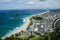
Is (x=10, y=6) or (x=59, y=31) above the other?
(x=10, y=6)

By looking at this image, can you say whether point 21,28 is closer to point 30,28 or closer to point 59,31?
point 30,28

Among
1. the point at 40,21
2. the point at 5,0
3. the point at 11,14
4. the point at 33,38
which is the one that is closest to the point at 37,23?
the point at 40,21

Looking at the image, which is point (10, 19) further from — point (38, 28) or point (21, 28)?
point (38, 28)

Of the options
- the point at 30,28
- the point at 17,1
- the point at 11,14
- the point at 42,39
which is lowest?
the point at 42,39

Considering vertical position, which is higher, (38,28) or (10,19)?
(10,19)

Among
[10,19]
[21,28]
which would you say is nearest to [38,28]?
[21,28]

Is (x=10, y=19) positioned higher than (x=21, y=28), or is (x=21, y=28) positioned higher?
(x=10, y=19)

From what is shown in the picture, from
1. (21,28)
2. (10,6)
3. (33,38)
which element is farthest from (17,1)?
(33,38)
